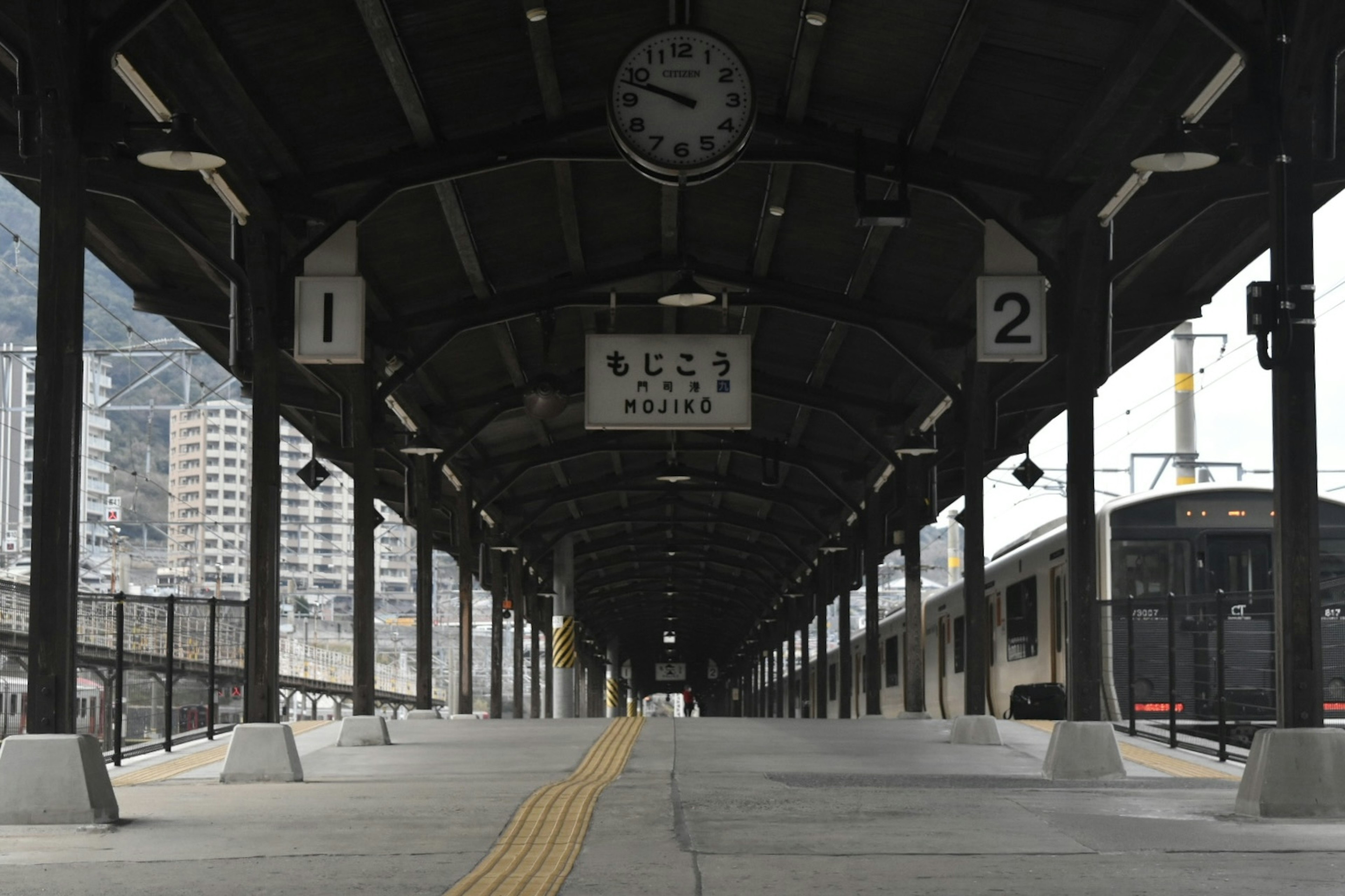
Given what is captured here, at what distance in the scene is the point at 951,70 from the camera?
13.3 m

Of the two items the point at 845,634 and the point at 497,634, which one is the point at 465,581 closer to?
the point at 497,634

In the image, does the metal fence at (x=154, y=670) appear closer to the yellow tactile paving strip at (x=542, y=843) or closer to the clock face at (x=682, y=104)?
the yellow tactile paving strip at (x=542, y=843)

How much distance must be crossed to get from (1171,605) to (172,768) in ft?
31.7

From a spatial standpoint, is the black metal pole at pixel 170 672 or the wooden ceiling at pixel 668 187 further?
the black metal pole at pixel 170 672

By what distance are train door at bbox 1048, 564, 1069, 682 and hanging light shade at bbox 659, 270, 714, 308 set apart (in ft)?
21.5

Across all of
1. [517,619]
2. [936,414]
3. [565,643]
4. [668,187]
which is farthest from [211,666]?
[517,619]

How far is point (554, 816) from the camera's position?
31.8 feet

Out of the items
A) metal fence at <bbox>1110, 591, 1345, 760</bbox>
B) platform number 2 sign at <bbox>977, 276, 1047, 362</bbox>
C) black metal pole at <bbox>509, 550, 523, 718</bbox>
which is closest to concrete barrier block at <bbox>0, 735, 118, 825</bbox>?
platform number 2 sign at <bbox>977, 276, 1047, 362</bbox>

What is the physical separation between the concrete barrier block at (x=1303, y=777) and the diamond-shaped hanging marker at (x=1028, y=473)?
13157 mm

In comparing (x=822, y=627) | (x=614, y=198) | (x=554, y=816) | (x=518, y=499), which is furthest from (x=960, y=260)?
(x=822, y=627)

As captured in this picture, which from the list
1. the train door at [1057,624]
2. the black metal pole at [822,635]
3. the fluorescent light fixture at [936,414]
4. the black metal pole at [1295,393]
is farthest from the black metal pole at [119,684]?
the black metal pole at [822,635]

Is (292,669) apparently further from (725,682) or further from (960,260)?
(725,682)

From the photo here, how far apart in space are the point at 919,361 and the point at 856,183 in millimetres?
5201

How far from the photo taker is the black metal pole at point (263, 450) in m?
14.7
